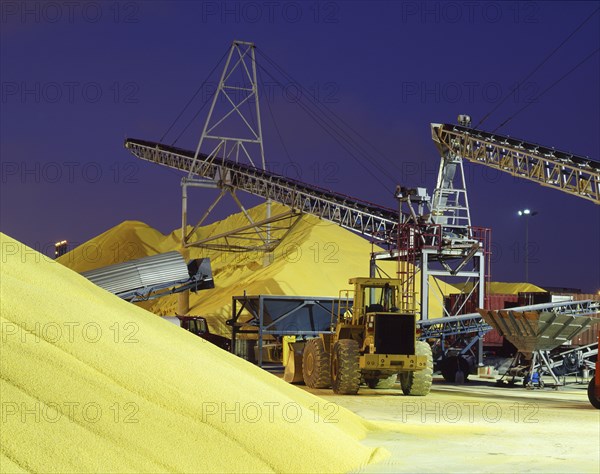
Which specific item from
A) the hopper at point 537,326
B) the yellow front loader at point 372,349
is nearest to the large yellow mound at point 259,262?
the hopper at point 537,326

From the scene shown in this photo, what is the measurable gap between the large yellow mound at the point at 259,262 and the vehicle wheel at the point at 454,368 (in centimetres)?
842

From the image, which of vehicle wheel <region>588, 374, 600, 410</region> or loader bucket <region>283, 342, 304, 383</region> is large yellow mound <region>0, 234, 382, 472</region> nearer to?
vehicle wheel <region>588, 374, 600, 410</region>

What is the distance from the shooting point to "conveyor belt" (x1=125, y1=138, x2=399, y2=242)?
3641cm

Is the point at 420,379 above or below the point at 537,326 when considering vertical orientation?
below

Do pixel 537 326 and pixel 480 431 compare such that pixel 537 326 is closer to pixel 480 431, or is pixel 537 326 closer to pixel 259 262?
pixel 480 431

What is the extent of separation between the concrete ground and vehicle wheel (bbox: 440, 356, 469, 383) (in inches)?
195

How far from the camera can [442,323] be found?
89.6ft

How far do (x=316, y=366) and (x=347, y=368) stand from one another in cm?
159

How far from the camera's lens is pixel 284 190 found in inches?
1622

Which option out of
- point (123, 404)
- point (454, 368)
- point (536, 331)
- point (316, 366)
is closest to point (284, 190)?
point (454, 368)

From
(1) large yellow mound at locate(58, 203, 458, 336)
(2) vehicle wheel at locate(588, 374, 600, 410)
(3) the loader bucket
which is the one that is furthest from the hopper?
(1) large yellow mound at locate(58, 203, 458, 336)

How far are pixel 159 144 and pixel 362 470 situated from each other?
136 ft

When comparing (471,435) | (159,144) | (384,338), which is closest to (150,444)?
(471,435)

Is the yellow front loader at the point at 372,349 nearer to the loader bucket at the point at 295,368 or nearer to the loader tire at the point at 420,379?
the loader tire at the point at 420,379
